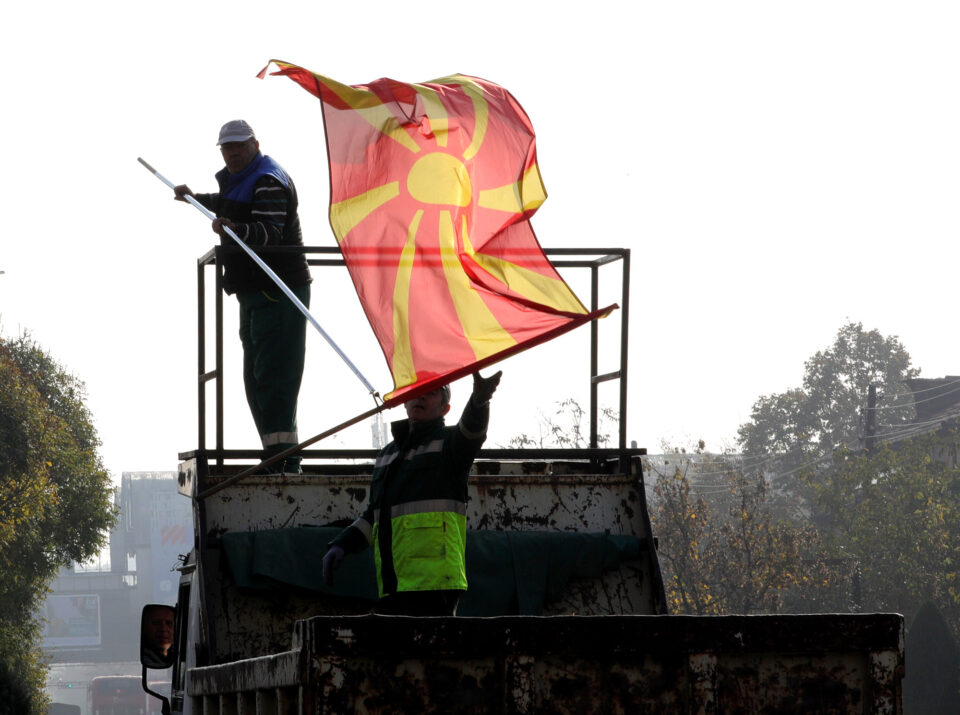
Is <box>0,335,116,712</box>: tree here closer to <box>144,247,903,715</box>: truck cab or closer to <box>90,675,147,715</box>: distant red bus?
<box>144,247,903,715</box>: truck cab

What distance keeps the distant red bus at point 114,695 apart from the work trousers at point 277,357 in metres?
87.8

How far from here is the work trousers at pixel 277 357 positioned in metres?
7.55

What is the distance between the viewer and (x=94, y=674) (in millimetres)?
137750

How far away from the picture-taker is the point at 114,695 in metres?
91.9

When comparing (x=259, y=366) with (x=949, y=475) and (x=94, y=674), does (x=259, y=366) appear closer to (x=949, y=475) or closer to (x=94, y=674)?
(x=949, y=475)

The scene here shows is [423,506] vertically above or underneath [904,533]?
above

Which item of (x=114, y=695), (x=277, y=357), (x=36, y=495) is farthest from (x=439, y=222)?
(x=114, y=695)

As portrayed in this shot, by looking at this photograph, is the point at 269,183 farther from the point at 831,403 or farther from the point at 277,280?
the point at 831,403

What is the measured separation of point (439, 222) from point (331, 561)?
156 centimetres

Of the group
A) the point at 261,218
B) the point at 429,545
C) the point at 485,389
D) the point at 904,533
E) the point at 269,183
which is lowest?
the point at 904,533

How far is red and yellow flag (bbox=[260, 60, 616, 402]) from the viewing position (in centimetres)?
575

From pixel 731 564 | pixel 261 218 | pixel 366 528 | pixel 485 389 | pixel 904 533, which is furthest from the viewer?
pixel 904 533

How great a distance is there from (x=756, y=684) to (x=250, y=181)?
4.43m

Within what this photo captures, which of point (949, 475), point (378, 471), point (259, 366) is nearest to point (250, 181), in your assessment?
point (259, 366)
